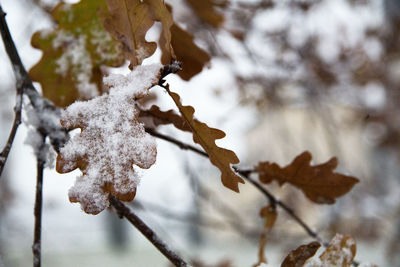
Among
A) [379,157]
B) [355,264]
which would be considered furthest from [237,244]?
[355,264]

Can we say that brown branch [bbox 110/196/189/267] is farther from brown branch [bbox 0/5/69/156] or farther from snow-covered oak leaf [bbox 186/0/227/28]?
snow-covered oak leaf [bbox 186/0/227/28]

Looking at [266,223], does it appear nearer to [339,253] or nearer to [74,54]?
[339,253]

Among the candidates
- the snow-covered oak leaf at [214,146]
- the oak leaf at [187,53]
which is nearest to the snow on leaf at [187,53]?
the oak leaf at [187,53]

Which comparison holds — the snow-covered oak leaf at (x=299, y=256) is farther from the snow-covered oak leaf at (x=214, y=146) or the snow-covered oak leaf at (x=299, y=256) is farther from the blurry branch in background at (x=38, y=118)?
the blurry branch in background at (x=38, y=118)

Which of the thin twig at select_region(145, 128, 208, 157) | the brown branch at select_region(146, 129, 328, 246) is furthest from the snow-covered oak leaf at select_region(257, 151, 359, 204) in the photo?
the thin twig at select_region(145, 128, 208, 157)

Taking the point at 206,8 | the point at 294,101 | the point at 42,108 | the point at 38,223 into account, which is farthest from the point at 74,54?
the point at 294,101

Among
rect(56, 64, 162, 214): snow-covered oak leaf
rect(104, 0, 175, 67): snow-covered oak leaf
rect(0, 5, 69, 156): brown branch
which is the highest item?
rect(104, 0, 175, 67): snow-covered oak leaf

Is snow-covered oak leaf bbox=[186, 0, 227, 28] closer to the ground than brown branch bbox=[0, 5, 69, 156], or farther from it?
farther from it
